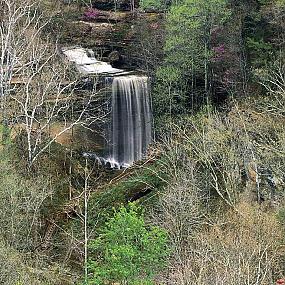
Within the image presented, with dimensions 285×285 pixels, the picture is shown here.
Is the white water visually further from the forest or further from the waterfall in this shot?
the waterfall

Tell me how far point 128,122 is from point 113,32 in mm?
10598

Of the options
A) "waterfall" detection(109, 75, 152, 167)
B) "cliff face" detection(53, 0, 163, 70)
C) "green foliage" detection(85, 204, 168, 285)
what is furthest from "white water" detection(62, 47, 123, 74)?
"green foliage" detection(85, 204, 168, 285)

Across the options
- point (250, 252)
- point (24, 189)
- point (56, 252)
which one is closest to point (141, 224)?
point (250, 252)

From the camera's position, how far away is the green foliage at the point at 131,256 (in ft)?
60.2

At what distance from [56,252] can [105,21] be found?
87.4 feet

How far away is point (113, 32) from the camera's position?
147ft

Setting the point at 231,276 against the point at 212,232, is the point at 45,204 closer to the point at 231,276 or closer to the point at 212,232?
the point at 212,232

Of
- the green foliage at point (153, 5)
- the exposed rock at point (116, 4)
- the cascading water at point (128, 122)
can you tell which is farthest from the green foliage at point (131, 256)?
the exposed rock at point (116, 4)

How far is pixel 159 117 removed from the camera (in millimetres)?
36500

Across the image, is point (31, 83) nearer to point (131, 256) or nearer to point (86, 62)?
point (86, 62)

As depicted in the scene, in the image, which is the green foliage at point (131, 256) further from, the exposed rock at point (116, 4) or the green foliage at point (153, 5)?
the exposed rock at point (116, 4)

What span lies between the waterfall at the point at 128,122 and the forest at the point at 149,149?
0.08 m

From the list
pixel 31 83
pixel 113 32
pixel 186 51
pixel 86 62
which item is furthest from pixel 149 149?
pixel 113 32

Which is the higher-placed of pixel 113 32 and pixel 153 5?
pixel 153 5
